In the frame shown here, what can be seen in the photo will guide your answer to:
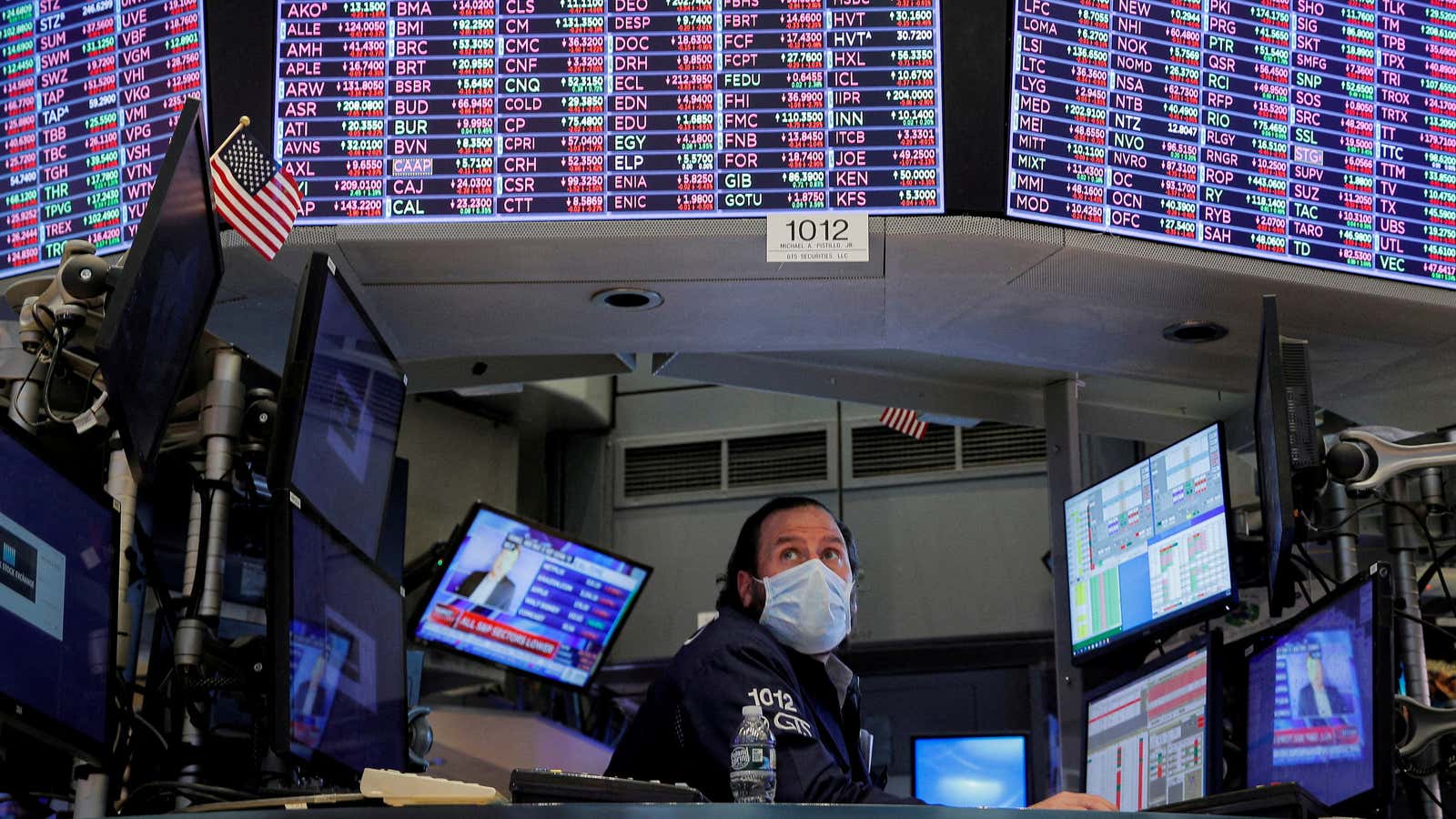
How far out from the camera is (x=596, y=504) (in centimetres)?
840

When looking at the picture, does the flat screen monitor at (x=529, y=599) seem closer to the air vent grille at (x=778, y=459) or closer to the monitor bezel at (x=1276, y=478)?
the air vent grille at (x=778, y=459)

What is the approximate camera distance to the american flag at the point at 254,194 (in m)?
3.25

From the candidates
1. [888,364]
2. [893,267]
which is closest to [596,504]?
[888,364]

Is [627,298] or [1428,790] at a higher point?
[627,298]

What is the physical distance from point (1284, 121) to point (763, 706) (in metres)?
2.07

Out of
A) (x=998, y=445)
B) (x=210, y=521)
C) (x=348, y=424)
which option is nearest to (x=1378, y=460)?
(x=348, y=424)

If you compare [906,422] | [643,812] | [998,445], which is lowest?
[643,812]

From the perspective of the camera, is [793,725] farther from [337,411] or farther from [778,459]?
[778,459]

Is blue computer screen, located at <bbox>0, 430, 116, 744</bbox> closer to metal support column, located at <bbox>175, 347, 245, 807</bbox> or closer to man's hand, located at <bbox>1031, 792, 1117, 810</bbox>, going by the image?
metal support column, located at <bbox>175, 347, 245, 807</bbox>

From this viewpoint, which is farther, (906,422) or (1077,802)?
(906,422)

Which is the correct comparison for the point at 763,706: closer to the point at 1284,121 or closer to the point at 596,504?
the point at 1284,121

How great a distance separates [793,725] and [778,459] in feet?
18.4

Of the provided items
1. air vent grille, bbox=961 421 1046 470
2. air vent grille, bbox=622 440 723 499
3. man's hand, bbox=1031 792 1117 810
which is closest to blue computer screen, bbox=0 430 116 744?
man's hand, bbox=1031 792 1117 810

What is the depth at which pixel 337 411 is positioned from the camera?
2883 millimetres
